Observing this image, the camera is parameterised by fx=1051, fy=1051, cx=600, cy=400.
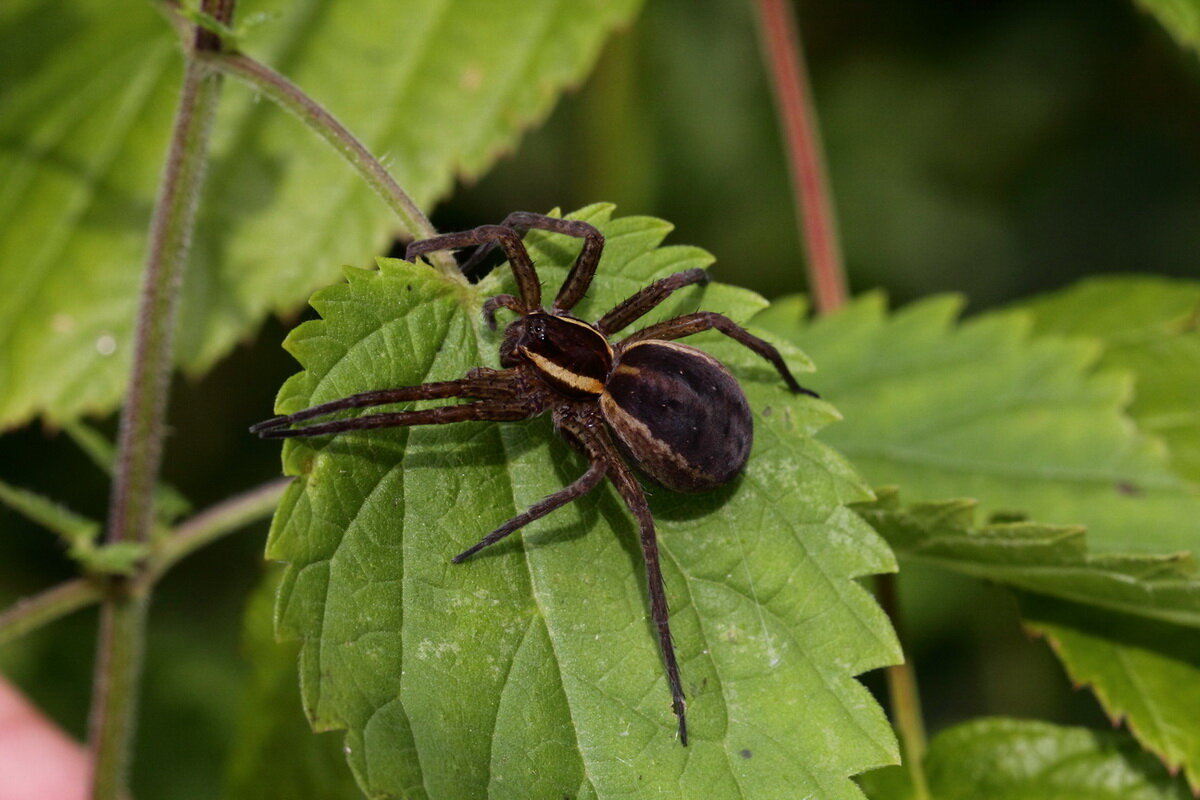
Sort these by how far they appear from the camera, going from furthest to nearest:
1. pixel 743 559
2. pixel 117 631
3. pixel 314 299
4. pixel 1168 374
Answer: pixel 1168 374 → pixel 117 631 → pixel 743 559 → pixel 314 299

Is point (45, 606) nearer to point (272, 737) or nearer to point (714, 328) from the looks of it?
point (272, 737)

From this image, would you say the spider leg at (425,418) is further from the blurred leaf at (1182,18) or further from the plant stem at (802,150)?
the blurred leaf at (1182,18)

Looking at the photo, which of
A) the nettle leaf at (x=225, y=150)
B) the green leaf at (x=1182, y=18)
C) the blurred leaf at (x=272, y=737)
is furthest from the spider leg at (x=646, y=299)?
the green leaf at (x=1182, y=18)

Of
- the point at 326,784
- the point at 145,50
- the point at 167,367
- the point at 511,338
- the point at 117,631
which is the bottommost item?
the point at 326,784

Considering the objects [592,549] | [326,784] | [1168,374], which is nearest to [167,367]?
[592,549]

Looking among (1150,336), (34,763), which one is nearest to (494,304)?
(1150,336)

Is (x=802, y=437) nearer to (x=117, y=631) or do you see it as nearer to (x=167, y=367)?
(x=167, y=367)
